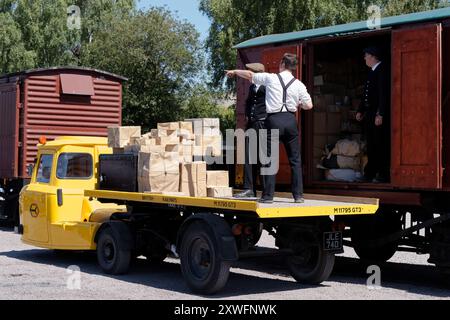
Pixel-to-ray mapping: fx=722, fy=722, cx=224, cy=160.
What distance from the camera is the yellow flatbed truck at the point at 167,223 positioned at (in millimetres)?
8328

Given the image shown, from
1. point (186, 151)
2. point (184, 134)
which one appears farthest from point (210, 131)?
point (186, 151)

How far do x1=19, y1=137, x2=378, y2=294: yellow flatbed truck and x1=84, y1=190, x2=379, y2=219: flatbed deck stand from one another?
0.4 inches

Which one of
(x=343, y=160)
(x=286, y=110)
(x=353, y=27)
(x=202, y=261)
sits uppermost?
(x=353, y=27)

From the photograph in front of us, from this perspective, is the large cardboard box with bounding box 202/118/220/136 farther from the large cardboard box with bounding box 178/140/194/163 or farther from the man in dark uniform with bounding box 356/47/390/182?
the man in dark uniform with bounding box 356/47/390/182

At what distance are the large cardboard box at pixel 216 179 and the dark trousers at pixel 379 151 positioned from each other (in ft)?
6.71

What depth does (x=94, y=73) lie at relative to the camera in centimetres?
1711

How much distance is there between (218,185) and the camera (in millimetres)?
9508

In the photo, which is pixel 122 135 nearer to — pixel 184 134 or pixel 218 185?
pixel 184 134

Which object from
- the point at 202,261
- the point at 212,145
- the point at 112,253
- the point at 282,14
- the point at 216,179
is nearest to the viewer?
the point at 202,261

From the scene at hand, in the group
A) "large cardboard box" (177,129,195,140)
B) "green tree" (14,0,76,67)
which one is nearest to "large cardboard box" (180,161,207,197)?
"large cardboard box" (177,129,195,140)

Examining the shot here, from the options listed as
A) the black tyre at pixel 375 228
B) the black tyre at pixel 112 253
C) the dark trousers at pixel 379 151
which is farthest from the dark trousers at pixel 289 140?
the black tyre at pixel 112 253

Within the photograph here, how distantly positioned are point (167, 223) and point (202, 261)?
1574mm

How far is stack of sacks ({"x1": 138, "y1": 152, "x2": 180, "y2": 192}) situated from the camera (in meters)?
9.53

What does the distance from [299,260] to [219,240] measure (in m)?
1.72
